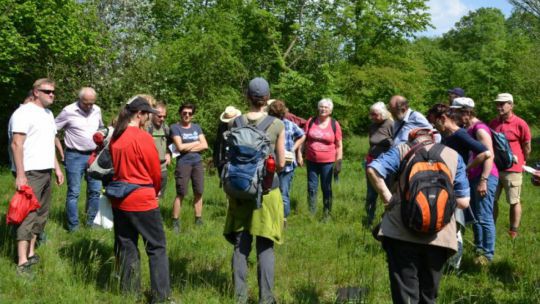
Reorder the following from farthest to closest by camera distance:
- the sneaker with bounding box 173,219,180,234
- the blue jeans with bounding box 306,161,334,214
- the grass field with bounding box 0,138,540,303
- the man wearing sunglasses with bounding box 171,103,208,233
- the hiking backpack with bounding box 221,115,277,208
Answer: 1. the blue jeans with bounding box 306,161,334,214
2. the man wearing sunglasses with bounding box 171,103,208,233
3. the sneaker with bounding box 173,219,180,234
4. the grass field with bounding box 0,138,540,303
5. the hiking backpack with bounding box 221,115,277,208

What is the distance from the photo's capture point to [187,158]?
7.21m

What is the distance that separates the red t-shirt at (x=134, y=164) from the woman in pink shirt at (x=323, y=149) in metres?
3.92

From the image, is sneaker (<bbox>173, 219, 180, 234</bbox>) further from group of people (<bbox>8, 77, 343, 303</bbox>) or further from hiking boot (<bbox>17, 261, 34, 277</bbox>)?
hiking boot (<bbox>17, 261, 34, 277</bbox>)

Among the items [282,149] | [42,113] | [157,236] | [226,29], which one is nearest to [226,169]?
[282,149]

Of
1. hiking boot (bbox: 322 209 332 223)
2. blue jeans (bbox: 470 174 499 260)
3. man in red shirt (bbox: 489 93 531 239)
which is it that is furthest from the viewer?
hiking boot (bbox: 322 209 332 223)

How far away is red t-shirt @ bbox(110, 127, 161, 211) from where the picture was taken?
165 inches

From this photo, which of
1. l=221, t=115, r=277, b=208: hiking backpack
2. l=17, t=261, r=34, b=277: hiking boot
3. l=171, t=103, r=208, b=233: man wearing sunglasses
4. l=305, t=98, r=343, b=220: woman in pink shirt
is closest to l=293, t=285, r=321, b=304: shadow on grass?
l=221, t=115, r=277, b=208: hiking backpack

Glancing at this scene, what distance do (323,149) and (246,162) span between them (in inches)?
154

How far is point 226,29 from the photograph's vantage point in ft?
71.4

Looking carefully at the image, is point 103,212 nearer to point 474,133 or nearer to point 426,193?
point 426,193

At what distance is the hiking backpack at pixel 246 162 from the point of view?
3.96m

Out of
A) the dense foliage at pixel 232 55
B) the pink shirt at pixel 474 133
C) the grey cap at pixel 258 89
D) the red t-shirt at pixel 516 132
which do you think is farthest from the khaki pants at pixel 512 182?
the dense foliage at pixel 232 55

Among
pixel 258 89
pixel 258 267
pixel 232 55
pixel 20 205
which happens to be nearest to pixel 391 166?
pixel 258 89

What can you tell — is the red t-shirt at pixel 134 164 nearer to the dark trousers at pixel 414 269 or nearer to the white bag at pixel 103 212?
the white bag at pixel 103 212
